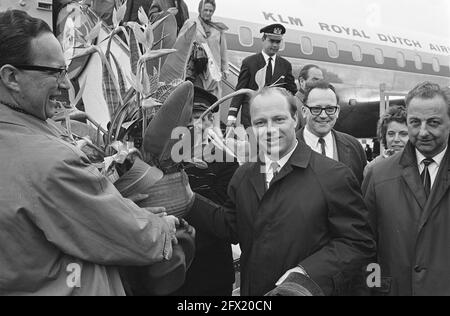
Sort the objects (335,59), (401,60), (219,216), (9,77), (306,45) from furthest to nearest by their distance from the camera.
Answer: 1. (401,60)
2. (335,59)
3. (306,45)
4. (219,216)
5. (9,77)

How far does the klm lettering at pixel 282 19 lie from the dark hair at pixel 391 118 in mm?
10001

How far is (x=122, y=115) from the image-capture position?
2.11m

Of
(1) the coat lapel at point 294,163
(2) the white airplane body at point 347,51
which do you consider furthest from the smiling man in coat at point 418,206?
(2) the white airplane body at point 347,51

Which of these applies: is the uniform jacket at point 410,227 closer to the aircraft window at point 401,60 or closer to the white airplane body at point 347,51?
the white airplane body at point 347,51

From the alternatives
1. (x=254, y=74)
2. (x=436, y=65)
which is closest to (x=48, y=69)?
(x=254, y=74)

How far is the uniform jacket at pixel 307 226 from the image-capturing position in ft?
7.38

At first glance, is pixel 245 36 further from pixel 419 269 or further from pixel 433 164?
pixel 419 269

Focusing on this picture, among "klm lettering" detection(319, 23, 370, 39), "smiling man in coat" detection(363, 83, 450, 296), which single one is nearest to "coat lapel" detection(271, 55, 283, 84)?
"smiling man in coat" detection(363, 83, 450, 296)

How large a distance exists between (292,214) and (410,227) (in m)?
0.58

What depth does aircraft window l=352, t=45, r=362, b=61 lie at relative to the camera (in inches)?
630

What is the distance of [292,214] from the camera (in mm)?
2357

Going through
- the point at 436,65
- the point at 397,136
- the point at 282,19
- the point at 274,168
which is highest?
the point at 282,19
